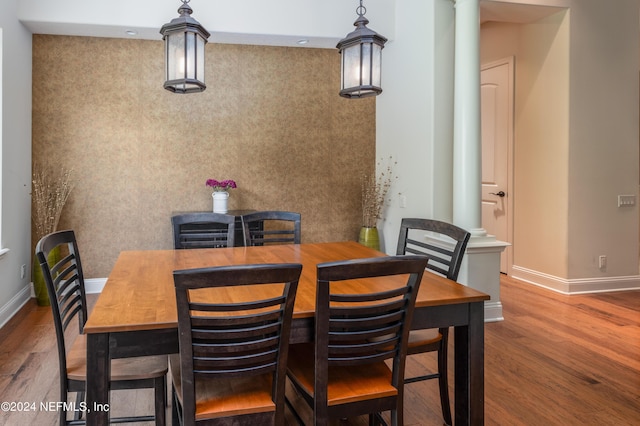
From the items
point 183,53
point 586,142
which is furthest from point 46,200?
point 586,142

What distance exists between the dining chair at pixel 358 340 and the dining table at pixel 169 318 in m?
0.09

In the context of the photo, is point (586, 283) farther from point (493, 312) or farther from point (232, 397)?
point (232, 397)

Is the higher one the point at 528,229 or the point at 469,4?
the point at 469,4

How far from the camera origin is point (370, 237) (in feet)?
16.5

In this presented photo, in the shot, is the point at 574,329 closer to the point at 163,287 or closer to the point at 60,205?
the point at 163,287

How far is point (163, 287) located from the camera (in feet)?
6.25

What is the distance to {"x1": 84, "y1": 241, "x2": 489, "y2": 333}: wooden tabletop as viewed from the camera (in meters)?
1.52

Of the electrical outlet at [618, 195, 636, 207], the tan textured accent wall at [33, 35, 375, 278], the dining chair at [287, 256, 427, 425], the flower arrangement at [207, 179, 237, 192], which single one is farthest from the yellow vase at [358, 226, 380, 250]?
the dining chair at [287, 256, 427, 425]

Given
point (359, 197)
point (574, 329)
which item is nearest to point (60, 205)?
point (359, 197)

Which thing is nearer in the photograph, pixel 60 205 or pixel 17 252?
pixel 17 252

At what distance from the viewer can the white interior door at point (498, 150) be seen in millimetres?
5418

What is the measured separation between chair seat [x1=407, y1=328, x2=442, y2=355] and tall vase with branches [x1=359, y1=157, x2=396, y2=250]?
111 inches

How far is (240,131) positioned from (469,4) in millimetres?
2424

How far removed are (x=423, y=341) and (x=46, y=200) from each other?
3835mm
